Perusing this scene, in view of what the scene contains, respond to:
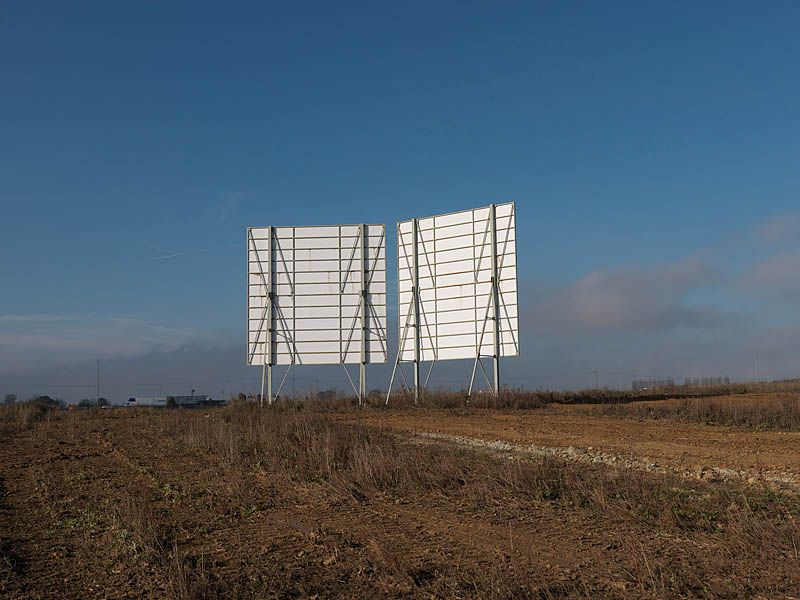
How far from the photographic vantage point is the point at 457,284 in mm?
22859

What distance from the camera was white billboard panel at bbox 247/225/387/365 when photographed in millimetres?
24078

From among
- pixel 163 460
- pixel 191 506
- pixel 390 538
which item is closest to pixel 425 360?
pixel 163 460

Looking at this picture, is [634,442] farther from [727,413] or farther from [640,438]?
[727,413]

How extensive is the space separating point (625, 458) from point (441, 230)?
47.7 ft

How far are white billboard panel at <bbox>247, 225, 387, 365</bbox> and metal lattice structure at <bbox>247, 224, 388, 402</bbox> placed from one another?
0.03m

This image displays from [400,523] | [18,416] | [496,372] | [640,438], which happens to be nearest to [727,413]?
[640,438]

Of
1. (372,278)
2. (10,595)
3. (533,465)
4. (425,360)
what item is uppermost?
(372,278)

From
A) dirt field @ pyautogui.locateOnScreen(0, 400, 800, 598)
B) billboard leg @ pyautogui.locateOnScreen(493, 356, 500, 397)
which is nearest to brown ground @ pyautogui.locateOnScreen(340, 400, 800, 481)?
dirt field @ pyautogui.locateOnScreen(0, 400, 800, 598)

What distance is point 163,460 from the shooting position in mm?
11961

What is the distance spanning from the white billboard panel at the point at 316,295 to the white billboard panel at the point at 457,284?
0.86m

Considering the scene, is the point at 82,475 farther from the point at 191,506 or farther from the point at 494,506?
the point at 494,506

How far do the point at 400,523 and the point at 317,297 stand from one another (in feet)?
58.4

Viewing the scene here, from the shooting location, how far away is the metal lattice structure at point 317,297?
78.9 feet

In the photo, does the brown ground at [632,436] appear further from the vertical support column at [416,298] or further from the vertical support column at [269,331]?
the vertical support column at [269,331]
